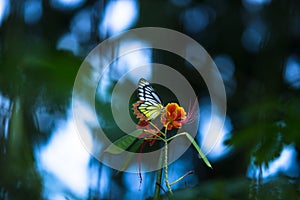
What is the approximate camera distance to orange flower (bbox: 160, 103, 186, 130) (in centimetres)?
25

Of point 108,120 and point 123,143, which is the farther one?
point 108,120

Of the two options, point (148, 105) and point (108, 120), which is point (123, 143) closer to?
point (148, 105)

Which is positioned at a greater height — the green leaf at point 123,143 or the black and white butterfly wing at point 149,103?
the black and white butterfly wing at point 149,103

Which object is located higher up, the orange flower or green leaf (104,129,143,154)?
the orange flower

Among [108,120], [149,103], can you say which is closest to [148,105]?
[149,103]

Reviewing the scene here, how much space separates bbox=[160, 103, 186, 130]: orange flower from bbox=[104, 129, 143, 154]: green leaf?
1 cm

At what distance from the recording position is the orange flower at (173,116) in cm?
25

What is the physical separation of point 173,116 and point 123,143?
0.03 meters

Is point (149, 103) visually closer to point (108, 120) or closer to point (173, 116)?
point (173, 116)

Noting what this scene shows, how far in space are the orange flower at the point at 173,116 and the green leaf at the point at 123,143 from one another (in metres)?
0.01

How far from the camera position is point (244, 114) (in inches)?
23.9

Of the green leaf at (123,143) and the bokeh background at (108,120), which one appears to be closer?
the green leaf at (123,143)

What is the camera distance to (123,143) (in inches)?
Result: 10.0

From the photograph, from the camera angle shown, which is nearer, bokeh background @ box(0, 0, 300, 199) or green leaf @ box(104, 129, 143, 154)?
green leaf @ box(104, 129, 143, 154)
